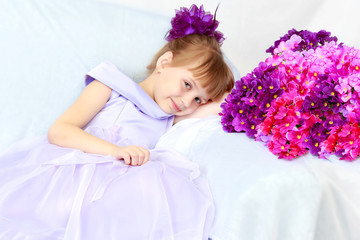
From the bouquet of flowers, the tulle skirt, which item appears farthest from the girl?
the bouquet of flowers

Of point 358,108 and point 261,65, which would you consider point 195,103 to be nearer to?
point 261,65

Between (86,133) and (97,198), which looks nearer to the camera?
(97,198)

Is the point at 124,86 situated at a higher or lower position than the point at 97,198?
higher

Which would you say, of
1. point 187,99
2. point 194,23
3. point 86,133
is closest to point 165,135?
point 187,99

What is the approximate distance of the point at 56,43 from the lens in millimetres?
1606

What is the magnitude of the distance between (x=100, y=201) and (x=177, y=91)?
67 cm

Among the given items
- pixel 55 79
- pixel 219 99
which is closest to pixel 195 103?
pixel 219 99

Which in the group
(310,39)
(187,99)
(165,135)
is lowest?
(165,135)

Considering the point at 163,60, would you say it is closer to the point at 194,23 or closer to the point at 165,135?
the point at 194,23

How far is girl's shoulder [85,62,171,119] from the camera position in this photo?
156cm

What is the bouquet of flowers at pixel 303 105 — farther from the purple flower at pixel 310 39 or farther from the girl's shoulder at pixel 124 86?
the girl's shoulder at pixel 124 86

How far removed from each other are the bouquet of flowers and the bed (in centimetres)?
4

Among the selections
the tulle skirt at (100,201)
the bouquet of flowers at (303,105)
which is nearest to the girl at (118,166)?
the tulle skirt at (100,201)

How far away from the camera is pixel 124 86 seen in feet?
5.21
